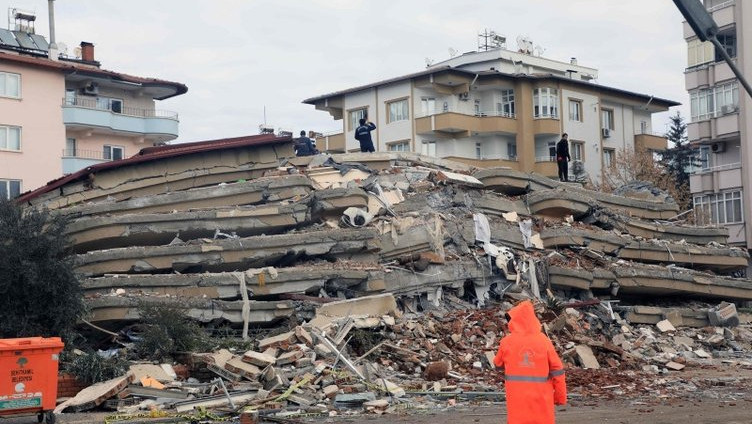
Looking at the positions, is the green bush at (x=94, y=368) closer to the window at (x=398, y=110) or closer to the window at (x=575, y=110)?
the window at (x=398, y=110)

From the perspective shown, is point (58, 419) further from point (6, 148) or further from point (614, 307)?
point (6, 148)

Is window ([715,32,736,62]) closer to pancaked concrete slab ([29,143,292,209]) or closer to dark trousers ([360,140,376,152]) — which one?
dark trousers ([360,140,376,152])

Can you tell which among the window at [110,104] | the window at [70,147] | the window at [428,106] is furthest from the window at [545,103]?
the window at [70,147]

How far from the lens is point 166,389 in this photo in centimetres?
1733

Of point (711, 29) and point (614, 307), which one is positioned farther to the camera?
point (614, 307)

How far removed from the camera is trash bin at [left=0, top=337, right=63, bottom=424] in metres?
14.9

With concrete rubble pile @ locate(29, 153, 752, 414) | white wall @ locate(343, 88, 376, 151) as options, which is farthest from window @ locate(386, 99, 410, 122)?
concrete rubble pile @ locate(29, 153, 752, 414)

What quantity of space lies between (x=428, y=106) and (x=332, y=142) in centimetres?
696

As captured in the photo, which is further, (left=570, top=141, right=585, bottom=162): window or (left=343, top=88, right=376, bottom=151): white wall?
(left=570, top=141, right=585, bottom=162): window

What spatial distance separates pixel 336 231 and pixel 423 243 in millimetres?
2321

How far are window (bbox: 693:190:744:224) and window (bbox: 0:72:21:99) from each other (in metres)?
31.6

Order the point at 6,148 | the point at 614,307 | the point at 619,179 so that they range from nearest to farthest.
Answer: the point at 614,307 → the point at 6,148 → the point at 619,179

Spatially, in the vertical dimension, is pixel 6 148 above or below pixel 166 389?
above

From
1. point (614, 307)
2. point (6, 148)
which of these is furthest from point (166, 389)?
point (6, 148)
